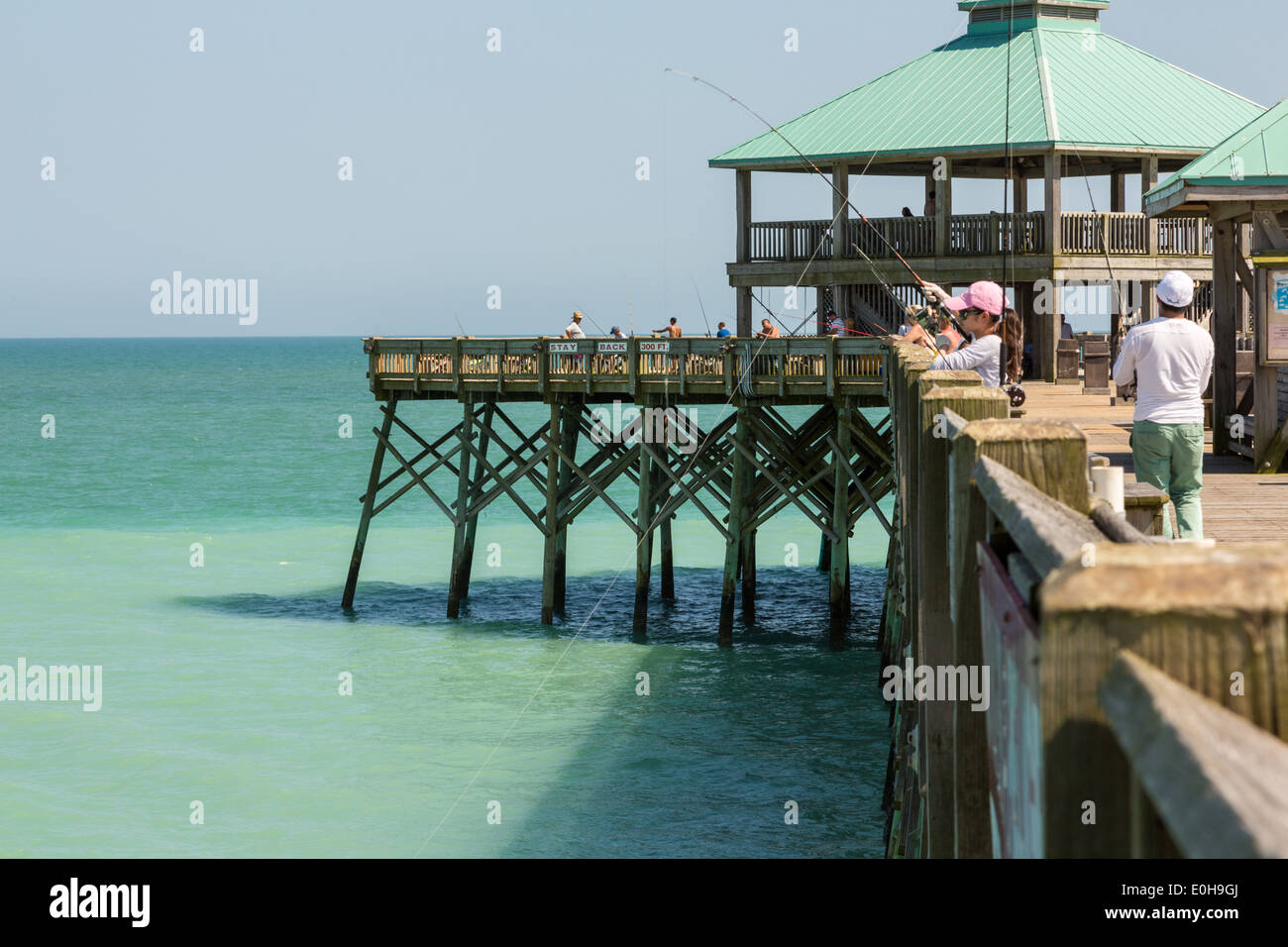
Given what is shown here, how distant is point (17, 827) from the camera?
15.9 meters

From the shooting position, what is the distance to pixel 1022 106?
28.1m

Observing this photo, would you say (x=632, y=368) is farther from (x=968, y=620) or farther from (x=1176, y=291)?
(x=968, y=620)

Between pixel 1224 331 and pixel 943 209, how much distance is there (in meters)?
13.9

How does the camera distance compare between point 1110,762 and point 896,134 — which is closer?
point 1110,762

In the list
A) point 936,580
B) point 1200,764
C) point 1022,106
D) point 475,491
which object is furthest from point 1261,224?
point 475,491

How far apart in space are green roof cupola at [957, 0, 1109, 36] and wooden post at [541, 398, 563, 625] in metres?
12.4

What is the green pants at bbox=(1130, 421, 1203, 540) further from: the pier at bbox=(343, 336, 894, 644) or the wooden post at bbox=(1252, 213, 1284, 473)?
the pier at bbox=(343, 336, 894, 644)

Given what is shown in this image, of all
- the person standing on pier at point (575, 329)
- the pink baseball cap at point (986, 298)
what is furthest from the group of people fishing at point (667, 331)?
the pink baseball cap at point (986, 298)

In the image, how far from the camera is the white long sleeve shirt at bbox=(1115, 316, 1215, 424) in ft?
26.2

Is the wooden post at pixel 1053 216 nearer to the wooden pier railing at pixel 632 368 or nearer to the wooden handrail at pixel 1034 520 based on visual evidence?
the wooden pier railing at pixel 632 368
